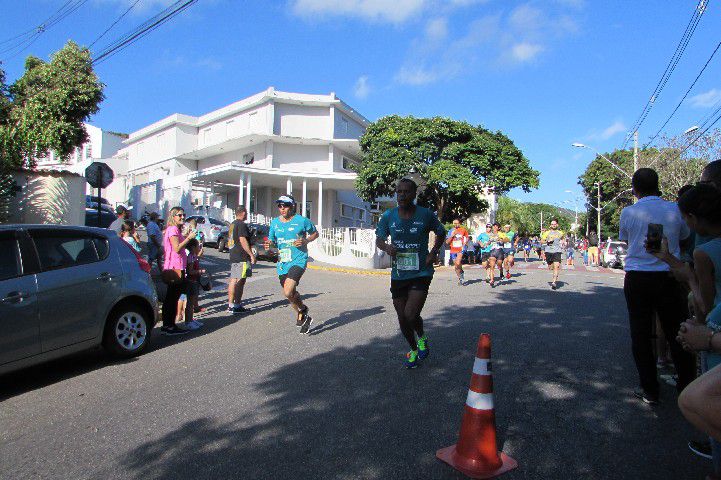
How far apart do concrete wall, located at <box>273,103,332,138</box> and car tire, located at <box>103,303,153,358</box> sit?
25.3m

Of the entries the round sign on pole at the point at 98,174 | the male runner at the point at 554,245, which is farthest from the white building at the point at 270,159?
the male runner at the point at 554,245

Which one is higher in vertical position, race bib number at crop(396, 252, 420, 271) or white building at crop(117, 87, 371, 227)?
white building at crop(117, 87, 371, 227)

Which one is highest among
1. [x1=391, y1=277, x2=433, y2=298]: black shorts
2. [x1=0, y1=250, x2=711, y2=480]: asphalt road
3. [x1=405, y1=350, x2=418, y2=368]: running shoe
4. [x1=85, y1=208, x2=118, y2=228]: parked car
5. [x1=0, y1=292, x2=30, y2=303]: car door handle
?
[x1=85, y1=208, x2=118, y2=228]: parked car

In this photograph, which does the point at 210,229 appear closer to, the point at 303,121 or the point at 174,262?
the point at 303,121

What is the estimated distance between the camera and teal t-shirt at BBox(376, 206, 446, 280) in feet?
16.4

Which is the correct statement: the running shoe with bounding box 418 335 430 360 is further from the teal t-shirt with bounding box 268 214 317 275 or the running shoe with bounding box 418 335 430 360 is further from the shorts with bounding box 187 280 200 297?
the shorts with bounding box 187 280 200 297

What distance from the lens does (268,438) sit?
11.5ft

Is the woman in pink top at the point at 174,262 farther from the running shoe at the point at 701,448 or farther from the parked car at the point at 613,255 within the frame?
the parked car at the point at 613,255

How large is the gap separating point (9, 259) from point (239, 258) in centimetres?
389

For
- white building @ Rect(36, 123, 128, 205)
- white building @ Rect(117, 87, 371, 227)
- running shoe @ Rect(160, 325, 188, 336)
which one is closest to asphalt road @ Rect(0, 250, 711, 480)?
running shoe @ Rect(160, 325, 188, 336)

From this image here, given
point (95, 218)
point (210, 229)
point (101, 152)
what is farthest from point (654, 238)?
point (101, 152)

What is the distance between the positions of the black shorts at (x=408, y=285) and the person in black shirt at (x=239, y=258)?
4.00 meters

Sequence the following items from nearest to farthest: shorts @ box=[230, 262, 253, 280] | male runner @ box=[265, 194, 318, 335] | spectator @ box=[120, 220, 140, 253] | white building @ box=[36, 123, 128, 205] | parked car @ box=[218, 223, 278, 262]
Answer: male runner @ box=[265, 194, 318, 335], shorts @ box=[230, 262, 253, 280], spectator @ box=[120, 220, 140, 253], parked car @ box=[218, 223, 278, 262], white building @ box=[36, 123, 128, 205]

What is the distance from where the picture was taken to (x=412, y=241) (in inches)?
199
